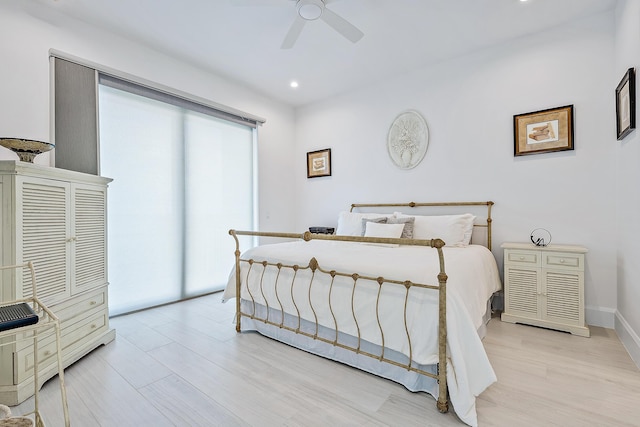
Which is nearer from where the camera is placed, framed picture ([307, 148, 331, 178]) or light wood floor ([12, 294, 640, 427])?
light wood floor ([12, 294, 640, 427])

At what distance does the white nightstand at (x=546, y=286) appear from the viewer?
8.71ft

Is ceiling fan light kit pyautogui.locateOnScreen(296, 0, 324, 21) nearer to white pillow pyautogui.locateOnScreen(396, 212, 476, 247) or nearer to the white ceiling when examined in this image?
the white ceiling

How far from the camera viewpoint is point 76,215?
7.55ft

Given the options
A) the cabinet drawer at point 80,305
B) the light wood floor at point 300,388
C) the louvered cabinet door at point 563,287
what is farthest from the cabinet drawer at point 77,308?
the louvered cabinet door at point 563,287

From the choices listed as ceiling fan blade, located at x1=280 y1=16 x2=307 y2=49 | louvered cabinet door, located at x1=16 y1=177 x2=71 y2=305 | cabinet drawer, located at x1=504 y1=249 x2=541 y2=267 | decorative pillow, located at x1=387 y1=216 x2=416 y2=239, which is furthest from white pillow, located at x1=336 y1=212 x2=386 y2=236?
louvered cabinet door, located at x1=16 y1=177 x2=71 y2=305

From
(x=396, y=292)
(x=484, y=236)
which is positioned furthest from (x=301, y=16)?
(x=484, y=236)

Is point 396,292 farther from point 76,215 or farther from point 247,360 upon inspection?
point 76,215

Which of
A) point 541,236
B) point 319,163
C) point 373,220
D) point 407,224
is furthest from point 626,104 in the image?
point 319,163

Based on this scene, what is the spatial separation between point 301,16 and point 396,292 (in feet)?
7.62

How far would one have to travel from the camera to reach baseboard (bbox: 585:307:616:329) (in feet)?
9.16

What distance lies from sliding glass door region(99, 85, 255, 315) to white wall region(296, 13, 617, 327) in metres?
1.77

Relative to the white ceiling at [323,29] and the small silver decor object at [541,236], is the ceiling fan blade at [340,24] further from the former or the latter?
the small silver decor object at [541,236]

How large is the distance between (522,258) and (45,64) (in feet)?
15.2

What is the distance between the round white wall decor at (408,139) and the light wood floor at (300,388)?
226cm
